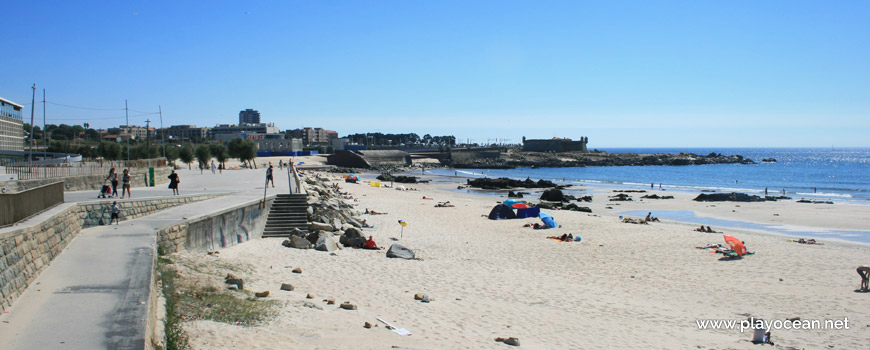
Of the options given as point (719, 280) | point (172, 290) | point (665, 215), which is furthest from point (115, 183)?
point (665, 215)

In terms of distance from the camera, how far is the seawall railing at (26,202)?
8000 mm

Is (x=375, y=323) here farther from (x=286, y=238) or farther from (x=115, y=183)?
(x=115, y=183)

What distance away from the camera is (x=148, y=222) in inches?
531

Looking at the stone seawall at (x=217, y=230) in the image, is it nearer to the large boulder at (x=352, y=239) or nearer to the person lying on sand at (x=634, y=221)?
the large boulder at (x=352, y=239)

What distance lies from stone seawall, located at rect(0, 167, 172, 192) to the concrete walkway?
6.96 meters

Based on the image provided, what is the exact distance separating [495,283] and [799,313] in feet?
20.6

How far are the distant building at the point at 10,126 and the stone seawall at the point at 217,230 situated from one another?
38.8 metres

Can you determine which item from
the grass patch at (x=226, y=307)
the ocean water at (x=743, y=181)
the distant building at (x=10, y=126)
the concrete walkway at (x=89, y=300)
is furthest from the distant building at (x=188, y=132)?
the grass patch at (x=226, y=307)

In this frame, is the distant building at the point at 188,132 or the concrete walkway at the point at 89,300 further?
the distant building at the point at 188,132

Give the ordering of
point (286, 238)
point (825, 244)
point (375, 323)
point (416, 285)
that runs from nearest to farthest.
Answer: point (375, 323)
point (416, 285)
point (286, 238)
point (825, 244)

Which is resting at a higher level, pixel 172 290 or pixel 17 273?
pixel 17 273

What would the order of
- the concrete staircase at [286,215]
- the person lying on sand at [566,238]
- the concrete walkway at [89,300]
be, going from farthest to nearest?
the person lying on sand at [566,238] < the concrete staircase at [286,215] < the concrete walkway at [89,300]

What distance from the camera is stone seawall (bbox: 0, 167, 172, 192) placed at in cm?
1666

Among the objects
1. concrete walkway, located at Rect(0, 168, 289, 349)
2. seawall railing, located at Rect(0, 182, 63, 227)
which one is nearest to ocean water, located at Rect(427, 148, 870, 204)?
concrete walkway, located at Rect(0, 168, 289, 349)
